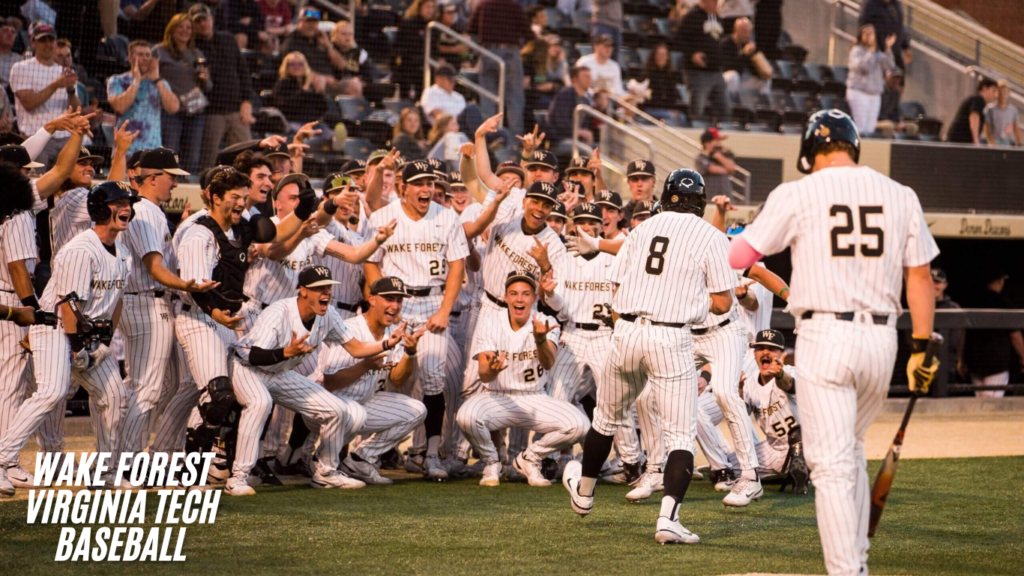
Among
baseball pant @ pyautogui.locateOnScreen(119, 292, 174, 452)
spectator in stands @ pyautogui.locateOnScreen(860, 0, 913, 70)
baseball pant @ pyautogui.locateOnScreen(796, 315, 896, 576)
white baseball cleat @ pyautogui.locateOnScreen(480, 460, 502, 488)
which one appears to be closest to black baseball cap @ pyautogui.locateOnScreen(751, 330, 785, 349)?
white baseball cleat @ pyautogui.locateOnScreen(480, 460, 502, 488)

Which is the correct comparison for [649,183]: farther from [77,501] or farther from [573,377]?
[77,501]

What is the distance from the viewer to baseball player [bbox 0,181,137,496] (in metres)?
6.49

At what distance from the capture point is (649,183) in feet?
27.8

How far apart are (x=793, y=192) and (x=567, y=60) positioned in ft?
35.5

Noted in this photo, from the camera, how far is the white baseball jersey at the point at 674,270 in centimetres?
564

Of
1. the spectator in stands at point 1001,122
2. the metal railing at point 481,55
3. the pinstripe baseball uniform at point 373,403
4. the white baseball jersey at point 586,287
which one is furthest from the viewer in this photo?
the spectator in stands at point 1001,122

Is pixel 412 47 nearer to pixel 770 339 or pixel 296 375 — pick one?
pixel 296 375

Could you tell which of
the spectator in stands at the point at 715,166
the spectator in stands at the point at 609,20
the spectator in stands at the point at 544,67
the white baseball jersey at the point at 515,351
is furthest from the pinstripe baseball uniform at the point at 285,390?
the spectator in stands at the point at 609,20

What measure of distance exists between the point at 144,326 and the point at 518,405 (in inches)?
90.6

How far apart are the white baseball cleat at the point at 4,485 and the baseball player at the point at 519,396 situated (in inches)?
103

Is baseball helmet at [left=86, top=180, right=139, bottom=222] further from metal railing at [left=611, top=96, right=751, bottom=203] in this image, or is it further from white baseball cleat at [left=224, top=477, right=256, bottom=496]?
metal railing at [left=611, top=96, right=751, bottom=203]

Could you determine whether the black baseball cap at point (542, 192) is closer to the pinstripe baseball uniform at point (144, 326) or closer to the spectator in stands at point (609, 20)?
the pinstripe baseball uniform at point (144, 326)

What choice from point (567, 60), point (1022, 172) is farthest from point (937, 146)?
point (567, 60)

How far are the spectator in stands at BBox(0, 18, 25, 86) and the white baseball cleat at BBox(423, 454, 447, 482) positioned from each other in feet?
16.3
